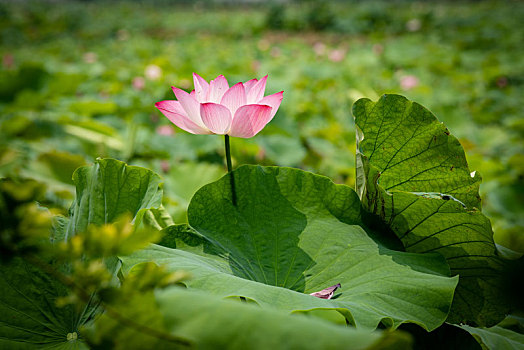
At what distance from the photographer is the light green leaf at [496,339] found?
47 centimetres

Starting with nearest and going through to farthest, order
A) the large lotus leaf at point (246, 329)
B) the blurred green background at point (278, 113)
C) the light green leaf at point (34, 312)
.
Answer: the large lotus leaf at point (246, 329)
the light green leaf at point (34, 312)
the blurred green background at point (278, 113)

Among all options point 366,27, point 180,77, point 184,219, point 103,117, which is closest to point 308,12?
point 366,27

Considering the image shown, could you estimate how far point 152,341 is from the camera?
0.87ft

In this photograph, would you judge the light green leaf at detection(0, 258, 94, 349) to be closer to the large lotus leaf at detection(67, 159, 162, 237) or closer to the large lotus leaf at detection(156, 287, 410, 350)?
the large lotus leaf at detection(67, 159, 162, 237)

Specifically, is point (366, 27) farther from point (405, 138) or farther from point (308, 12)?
point (405, 138)

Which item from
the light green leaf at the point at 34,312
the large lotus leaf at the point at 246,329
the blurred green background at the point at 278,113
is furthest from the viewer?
the blurred green background at the point at 278,113

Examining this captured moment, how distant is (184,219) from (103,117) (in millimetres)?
1544

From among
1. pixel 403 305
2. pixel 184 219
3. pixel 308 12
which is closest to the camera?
pixel 403 305

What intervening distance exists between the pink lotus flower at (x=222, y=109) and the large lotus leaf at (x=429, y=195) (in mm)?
132

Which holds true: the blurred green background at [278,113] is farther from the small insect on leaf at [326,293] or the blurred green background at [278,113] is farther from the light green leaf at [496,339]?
the small insect on leaf at [326,293]

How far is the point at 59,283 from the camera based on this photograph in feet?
1.47

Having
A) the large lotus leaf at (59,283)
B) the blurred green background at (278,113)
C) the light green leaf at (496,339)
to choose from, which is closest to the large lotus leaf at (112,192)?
the large lotus leaf at (59,283)

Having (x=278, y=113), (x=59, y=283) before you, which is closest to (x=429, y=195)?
(x=59, y=283)

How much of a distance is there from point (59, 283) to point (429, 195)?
1.41 ft
